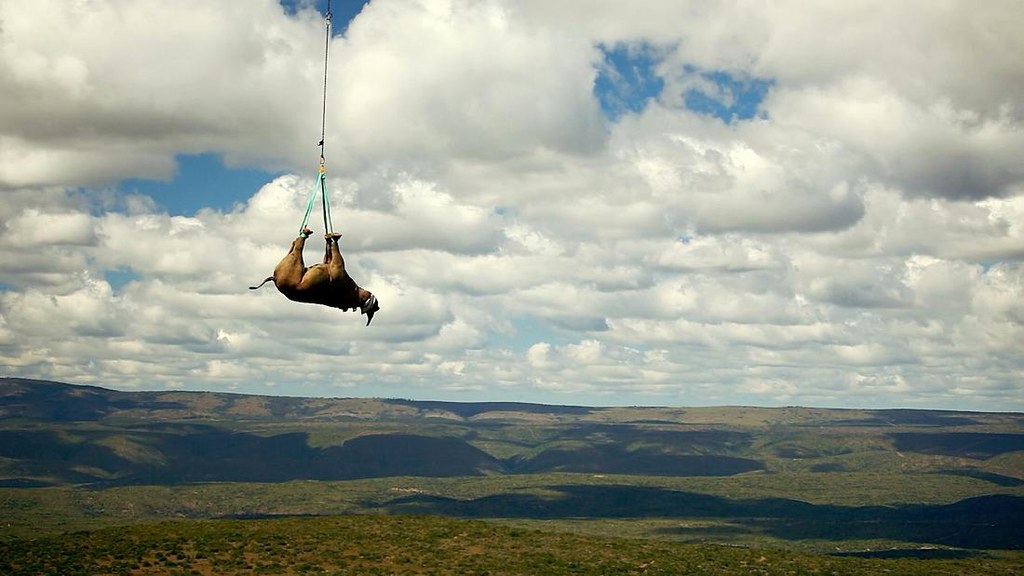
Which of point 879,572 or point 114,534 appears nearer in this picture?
point 114,534

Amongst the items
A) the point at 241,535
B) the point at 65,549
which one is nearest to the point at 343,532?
the point at 241,535

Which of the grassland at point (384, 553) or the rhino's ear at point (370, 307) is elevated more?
the rhino's ear at point (370, 307)

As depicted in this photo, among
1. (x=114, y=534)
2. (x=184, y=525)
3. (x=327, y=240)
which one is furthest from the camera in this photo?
(x=184, y=525)

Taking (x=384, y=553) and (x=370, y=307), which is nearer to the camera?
(x=370, y=307)

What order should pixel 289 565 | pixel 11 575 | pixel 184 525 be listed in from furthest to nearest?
pixel 184 525, pixel 289 565, pixel 11 575

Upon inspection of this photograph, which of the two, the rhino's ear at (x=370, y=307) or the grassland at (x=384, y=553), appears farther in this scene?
the grassland at (x=384, y=553)

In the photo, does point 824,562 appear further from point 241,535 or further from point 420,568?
point 241,535

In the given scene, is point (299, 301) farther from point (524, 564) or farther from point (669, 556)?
point (669, 556)

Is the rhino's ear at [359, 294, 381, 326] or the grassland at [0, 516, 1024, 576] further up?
the rhino's ear at [359, 294, 381, 326]

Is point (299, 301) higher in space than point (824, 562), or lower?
higher

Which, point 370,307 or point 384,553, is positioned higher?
point 370,307

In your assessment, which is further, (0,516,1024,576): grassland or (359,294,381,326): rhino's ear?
(0,516,1024,576): grassland
